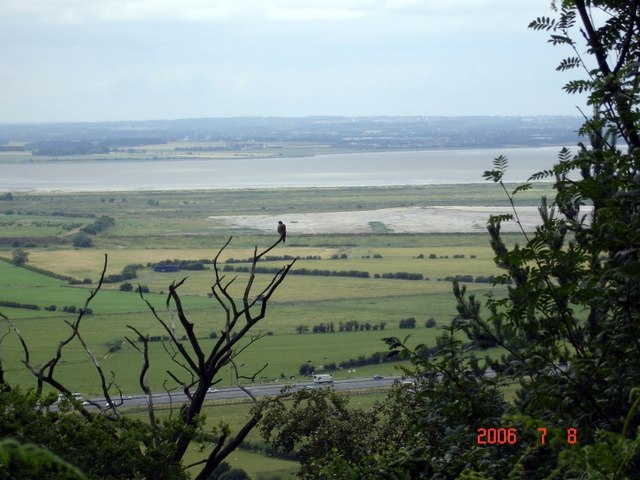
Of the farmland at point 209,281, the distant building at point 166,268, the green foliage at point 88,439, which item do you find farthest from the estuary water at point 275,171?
the green foliage at point 88,439

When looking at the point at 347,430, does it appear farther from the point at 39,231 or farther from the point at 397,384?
the point at 39,231

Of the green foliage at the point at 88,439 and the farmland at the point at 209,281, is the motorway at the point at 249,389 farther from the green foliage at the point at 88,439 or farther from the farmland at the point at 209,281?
the green foliage at the point at 88,439

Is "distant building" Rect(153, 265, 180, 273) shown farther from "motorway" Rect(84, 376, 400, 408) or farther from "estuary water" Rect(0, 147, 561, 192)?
"estuary water" Rect(0, 147, 561, 192)

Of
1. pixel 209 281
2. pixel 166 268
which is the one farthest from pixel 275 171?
pixel 209 281

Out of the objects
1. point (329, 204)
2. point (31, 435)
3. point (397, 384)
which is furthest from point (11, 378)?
point (329, 204)

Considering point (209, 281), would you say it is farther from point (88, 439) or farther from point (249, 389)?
point (88, 439)

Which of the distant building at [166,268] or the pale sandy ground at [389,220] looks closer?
the distant building at [166,268]
